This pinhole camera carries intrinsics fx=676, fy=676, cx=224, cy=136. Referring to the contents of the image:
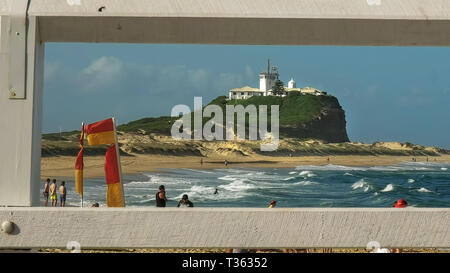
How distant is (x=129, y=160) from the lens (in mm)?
62250

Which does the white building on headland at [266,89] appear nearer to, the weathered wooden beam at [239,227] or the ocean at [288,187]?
the ocean at [288,187]

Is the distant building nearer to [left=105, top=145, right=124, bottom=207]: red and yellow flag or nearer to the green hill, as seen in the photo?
the green hill

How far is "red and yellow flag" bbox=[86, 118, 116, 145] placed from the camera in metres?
5.35

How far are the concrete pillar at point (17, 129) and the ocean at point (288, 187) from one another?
43.8 meters

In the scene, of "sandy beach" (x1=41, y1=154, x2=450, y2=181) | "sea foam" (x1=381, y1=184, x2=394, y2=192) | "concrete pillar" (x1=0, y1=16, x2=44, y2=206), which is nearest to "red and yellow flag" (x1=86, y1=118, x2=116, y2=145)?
"concrete pillar" (x1=0, y1=16, x2=44, y2=206)

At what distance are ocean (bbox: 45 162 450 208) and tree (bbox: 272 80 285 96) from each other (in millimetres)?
15822

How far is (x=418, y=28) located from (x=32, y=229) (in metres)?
1.76

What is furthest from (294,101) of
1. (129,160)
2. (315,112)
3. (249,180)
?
(129,160)

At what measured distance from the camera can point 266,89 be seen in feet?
302

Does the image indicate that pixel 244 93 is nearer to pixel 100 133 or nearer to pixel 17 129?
pixel 100 133

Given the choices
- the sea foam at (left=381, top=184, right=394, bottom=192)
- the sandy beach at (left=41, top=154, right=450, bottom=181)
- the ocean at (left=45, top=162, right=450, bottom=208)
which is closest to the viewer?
the ocean at (left=45, top=162, right=450, bottom=208)

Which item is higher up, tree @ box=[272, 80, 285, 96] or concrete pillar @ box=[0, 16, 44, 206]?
tree @ box=[272, 80, 285, 96]

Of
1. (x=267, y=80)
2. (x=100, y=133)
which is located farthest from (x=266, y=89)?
(x=100, y=133)
